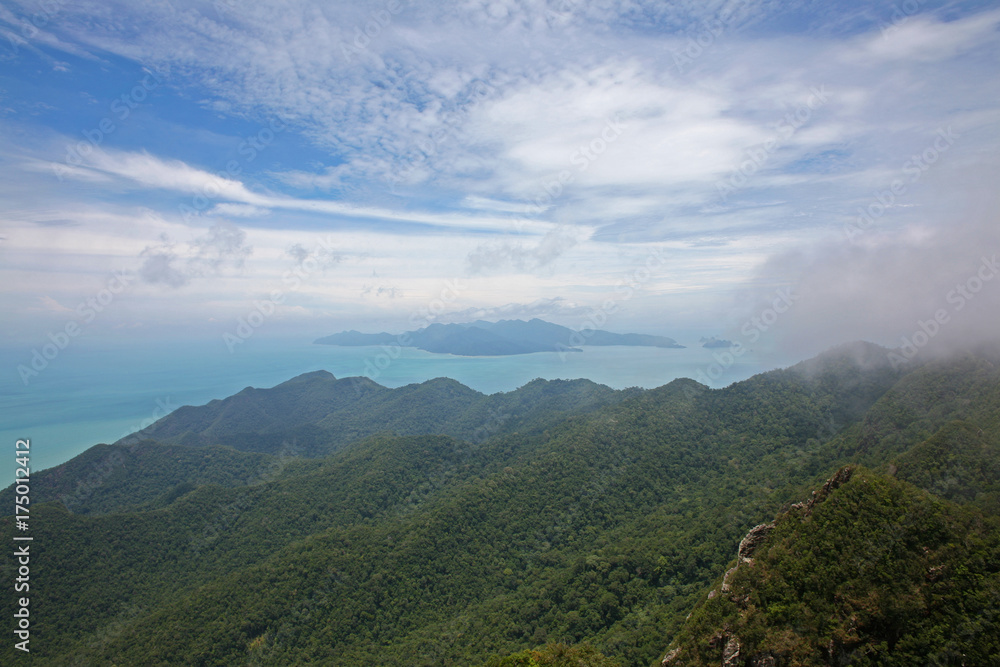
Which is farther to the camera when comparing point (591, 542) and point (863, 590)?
point (591, 542)

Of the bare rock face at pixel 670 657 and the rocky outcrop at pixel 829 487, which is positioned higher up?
the rocky outcrop at pixel 829 487

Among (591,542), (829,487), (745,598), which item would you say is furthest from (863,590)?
(591,542)

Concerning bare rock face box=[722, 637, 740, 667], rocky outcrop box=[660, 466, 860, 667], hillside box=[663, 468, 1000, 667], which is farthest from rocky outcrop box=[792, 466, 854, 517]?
bare rock face box=[722, 637, 740, 667]

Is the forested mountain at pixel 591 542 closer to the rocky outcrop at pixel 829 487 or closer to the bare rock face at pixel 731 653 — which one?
the bare rock face at pixel 731 653

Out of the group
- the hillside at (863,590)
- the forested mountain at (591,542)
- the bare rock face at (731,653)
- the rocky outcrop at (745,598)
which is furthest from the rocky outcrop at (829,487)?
the bare rock face at (731,653)

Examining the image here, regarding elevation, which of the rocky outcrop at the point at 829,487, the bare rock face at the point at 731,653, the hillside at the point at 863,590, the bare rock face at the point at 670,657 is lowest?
the bare rock face at the point at 670,657

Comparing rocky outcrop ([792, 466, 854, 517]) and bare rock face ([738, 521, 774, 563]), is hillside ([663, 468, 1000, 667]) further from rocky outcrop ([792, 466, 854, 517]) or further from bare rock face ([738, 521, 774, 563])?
bare rock face ([738, 521, 774, 563])

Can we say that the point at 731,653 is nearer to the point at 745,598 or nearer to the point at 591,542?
the point at 745,598

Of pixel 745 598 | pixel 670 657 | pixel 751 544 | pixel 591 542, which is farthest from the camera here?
pixel 591 542

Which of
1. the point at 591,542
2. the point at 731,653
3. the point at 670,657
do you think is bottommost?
the point at 591,542
